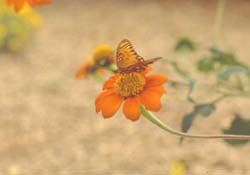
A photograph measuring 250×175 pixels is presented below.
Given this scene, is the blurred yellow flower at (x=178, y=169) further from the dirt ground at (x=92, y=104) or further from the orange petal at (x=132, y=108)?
the orange petal at (x=132, y=108)

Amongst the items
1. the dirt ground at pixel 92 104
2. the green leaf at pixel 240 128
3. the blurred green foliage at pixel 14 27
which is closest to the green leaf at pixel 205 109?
the green leaf at pixel 240 128

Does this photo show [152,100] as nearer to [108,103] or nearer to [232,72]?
[108,103]

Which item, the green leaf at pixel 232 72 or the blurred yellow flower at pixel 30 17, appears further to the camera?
the blurred yellow flower at pixel 30 17

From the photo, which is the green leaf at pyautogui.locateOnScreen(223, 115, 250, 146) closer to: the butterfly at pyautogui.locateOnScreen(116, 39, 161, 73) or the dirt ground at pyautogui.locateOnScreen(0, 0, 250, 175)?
the butterfly at pyautogui.locateOnScreen(116, 39, 161, 73)

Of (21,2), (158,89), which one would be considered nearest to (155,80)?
(158,89)

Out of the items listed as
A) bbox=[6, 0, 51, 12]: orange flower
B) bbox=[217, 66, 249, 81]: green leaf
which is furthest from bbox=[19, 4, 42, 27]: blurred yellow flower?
bbox=[6, 0, 51, 12]: orange flower

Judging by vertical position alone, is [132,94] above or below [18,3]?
below

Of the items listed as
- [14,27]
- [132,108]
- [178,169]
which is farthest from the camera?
[14,27]
